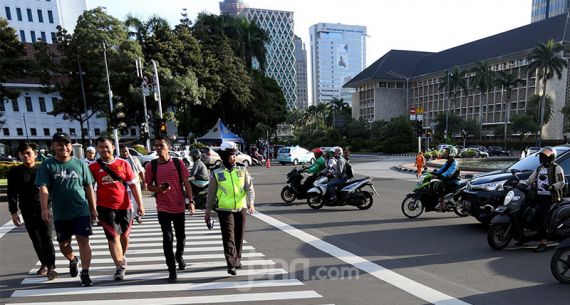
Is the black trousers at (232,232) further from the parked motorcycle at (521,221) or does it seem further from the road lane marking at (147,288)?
the parked motorcycle at (521,221)

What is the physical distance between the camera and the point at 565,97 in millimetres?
61094

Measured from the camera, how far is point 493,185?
23.4 ft

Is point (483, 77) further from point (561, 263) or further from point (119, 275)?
point (119, 275)

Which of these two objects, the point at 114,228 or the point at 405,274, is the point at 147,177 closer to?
the point at 114,228

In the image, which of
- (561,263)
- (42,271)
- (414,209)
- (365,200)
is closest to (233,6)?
(365,200)

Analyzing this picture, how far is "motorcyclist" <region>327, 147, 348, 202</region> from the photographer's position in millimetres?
9797

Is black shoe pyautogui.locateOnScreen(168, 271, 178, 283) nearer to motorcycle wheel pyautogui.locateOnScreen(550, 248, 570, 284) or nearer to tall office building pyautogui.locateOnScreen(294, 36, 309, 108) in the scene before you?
motorcycle wheel pyautogui.locateOnScreen(550, 248, 570, 284)

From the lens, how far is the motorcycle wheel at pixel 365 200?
9.98m

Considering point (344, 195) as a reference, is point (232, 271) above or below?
above

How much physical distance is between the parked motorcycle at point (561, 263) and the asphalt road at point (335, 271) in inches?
4.9

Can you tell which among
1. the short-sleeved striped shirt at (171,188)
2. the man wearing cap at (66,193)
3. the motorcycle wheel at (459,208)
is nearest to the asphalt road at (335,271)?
the motorcycle wheel at (459,208)

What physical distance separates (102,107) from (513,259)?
31.9 metres

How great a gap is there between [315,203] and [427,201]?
3.06 metres

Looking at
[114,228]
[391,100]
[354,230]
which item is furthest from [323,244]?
[391,100]
